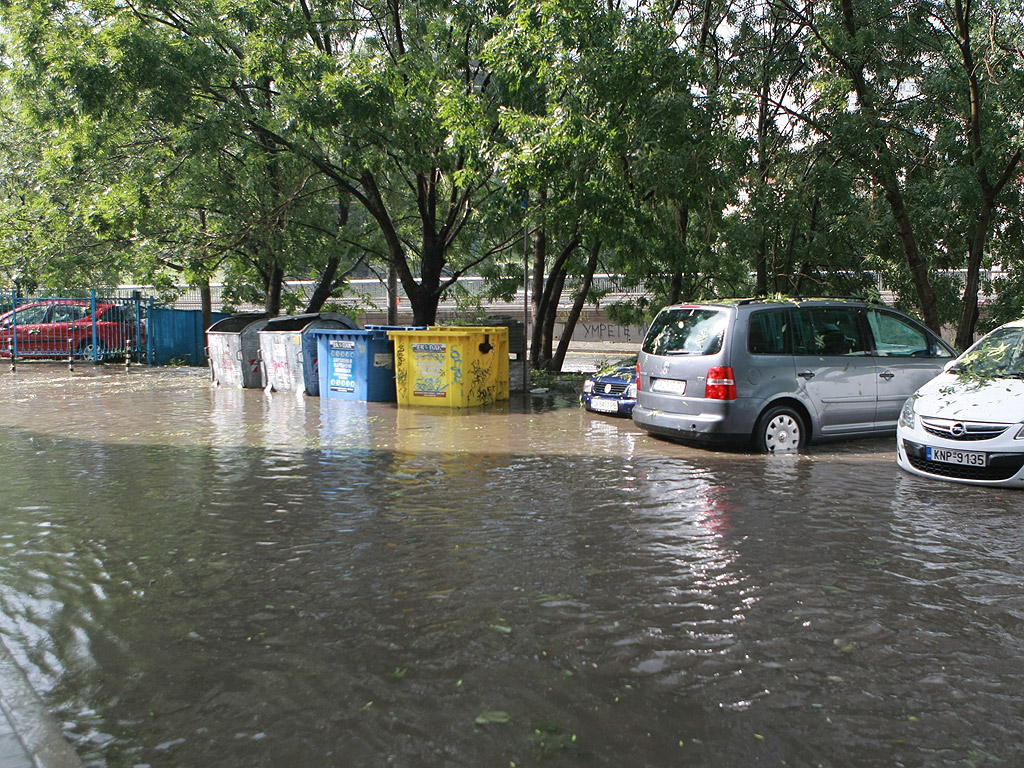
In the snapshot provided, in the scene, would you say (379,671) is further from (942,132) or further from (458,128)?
(942,132)

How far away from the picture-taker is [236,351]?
18.1m

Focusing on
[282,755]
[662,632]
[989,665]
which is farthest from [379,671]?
[989,665]

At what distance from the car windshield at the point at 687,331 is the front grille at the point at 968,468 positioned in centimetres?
218

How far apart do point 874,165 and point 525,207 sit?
5.80 metres

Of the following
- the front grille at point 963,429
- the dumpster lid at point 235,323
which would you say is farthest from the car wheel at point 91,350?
the front grille at point 963,429

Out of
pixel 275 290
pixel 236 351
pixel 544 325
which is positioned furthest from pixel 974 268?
pixel 275 290

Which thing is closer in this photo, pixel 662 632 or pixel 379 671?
pixel 379 671

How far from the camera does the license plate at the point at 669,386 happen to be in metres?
9.97

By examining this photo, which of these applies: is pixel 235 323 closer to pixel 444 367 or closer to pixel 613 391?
pixel 444 367

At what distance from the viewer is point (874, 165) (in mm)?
13883

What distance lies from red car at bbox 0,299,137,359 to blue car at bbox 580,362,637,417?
16.5 m

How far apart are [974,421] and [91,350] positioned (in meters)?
23.1

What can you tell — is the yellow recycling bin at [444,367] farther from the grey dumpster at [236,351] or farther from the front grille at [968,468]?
the front grille at [968,468]

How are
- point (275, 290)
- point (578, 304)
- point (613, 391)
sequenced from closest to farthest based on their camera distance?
point (613, 391) < point (578, 304) < point (275, 290)
